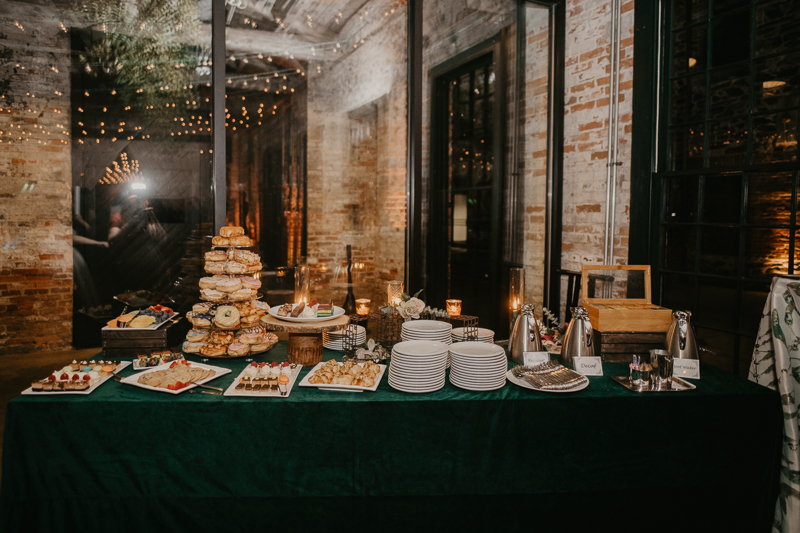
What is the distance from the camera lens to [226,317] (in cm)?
210

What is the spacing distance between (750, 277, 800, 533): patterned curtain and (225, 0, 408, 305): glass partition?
2408 mm

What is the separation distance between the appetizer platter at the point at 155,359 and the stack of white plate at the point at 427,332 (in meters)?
1.00

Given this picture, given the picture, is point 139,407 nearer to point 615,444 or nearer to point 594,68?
point 615,444

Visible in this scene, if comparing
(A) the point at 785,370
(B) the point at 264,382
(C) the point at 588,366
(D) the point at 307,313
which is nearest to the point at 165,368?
(B) the point at 264,382

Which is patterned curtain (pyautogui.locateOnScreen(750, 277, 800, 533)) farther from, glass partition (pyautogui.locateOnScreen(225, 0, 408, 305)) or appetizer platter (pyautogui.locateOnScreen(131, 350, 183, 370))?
appetizer platter (pyautogui.locateOnScreen(131, 350, 183, 370))

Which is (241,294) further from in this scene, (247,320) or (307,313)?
(307,313)

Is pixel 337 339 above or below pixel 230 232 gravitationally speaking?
below

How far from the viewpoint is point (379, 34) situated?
3.77 metres

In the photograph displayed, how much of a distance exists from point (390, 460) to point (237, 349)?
2.83 feet

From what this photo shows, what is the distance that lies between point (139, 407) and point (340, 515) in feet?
2.65

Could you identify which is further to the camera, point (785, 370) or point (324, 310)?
point (324, 310)

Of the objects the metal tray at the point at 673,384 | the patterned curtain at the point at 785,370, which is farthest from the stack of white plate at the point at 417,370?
the patterned curtain at the point at 785,370

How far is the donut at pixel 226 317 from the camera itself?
6.88 ft

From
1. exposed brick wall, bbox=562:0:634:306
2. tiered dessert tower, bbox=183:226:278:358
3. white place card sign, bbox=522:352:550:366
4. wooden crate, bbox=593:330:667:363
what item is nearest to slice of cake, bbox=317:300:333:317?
tiered dessert tower, bbox=183:226:278:358
